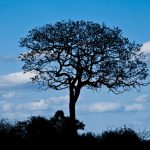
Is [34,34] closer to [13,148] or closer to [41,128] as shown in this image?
[41,128]

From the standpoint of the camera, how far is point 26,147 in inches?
1446

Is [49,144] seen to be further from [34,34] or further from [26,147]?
[34,34]

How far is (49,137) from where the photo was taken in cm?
3831

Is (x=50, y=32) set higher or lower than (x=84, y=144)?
higher

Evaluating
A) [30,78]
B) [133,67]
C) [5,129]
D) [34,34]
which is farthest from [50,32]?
[5,129]

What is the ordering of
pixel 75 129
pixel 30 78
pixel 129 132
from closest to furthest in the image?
pixel 129 132 → pixel 75 129 → pixel 30 78

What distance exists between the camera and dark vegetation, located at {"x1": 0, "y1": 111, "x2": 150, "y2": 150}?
36906mm

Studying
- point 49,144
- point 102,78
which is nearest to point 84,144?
point 49,144

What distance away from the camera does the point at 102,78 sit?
47.2 m

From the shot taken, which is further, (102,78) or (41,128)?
(102,78)

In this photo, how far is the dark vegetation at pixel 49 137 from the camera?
121ft

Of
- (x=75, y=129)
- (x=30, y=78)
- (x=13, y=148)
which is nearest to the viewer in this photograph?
(x=13, y=148)

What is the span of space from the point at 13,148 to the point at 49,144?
270 cm

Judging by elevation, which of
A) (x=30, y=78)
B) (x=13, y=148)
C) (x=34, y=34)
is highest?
(x=34, y=34)
